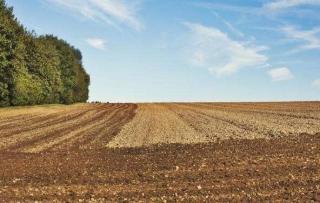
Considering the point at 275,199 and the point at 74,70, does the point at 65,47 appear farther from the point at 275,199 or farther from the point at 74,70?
the point at 275,199

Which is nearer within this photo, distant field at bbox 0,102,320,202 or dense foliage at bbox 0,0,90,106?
distant field at bbox 0,102,320,202

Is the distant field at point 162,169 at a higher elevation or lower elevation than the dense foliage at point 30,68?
lower

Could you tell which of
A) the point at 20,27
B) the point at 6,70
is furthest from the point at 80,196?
the point at 20,27

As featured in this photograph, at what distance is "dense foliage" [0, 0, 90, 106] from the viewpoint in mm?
70062

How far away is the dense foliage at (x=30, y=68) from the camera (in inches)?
2758

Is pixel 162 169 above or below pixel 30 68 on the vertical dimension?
below

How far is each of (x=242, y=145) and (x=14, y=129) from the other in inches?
815

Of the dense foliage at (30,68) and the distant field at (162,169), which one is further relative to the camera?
the dense foliage at (30,68)

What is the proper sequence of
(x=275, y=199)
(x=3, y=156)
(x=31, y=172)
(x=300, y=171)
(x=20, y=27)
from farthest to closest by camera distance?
(x=20, y=27)
(x=3, y=156)
(x=31, y=172)
(x=300, y=171)
(x=275, y=199)

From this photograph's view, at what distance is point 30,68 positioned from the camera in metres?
84.6

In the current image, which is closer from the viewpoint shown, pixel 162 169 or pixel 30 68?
pixel 162 169

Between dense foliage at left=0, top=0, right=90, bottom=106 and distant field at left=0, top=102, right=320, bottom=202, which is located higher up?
dense foliage at left=0, top=0, right=90, bottom=106

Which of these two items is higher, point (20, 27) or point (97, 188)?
point (20, 27)

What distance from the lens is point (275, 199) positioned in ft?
50.4
